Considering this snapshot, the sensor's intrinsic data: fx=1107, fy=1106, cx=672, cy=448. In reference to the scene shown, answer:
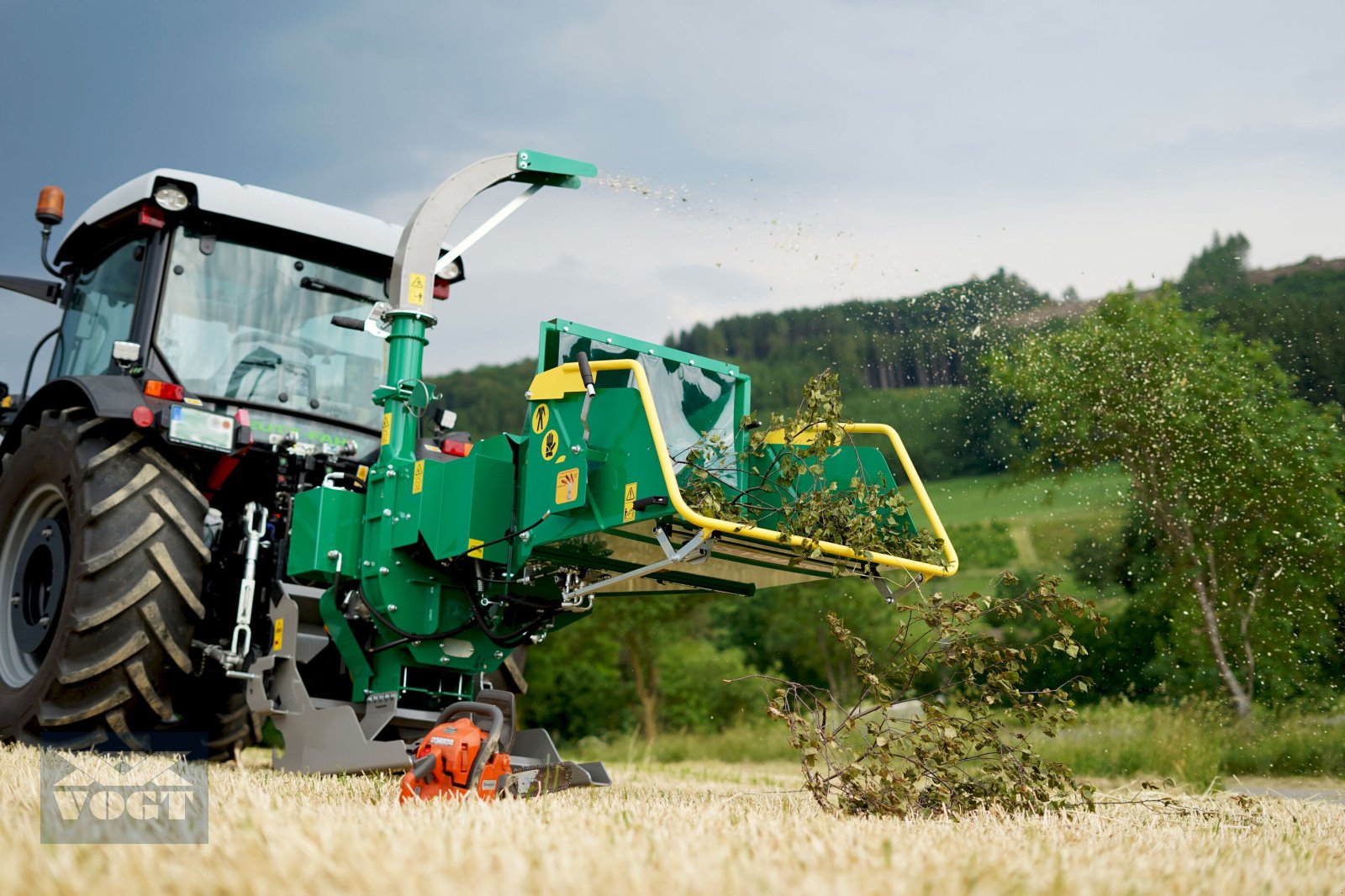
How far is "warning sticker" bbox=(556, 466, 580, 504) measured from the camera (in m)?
3.60

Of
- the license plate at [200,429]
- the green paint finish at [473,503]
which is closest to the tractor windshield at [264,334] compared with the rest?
the license plate at [200,429]

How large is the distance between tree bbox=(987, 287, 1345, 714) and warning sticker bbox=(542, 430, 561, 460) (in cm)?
866

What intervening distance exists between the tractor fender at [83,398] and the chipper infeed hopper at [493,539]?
827 millimetres

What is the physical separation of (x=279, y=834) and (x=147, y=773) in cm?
190

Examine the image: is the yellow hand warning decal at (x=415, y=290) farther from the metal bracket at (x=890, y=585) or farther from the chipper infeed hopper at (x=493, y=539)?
the metal bracket at (x=890, y=585)

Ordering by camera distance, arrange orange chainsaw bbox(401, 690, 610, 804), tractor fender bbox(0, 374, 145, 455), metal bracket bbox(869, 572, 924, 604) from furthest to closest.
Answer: tractor fender bbox(0, 374, 145, 455) < metal bracket bbox(869, 572, 924, 604) < orange chainsaw bbox(401, 690, 610, 804)

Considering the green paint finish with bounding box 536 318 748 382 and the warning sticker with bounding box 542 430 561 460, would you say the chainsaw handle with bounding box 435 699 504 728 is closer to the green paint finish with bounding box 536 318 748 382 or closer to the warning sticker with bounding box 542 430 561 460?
the warning sticker with bounding box 542 430 561 460

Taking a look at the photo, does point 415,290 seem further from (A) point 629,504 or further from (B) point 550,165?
(A) point 629,504

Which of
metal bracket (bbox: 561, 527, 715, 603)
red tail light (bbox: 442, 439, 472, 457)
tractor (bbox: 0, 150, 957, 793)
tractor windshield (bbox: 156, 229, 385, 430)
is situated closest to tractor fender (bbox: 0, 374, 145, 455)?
tractor (bbox: 0, 150, 957, 793)

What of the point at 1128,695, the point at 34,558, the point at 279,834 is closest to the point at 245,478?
the point at 34,558

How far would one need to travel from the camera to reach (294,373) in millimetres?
5293

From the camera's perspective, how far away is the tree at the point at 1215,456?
10125mm

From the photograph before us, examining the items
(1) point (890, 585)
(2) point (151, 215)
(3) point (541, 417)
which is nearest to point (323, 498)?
(3) point (541, 417)

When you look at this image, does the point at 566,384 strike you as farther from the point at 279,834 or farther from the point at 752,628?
the point at 752,628
